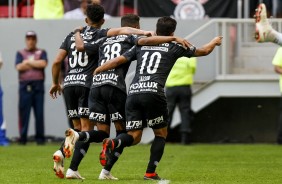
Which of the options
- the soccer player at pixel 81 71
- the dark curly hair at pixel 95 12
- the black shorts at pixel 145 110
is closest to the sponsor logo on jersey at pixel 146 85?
the black shorts at pixel 145 110

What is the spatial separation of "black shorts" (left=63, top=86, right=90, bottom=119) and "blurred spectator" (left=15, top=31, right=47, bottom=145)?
905 cm

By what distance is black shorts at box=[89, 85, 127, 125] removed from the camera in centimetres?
1298

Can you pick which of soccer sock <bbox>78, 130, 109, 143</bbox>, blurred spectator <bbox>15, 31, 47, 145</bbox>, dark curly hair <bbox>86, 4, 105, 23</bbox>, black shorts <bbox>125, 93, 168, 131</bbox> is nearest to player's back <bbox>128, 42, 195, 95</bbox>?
black shorts <bbox>125, 93, 168, 131</bbox>

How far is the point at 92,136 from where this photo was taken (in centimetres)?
1284

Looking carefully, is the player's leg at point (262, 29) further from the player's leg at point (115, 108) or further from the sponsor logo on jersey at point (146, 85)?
the player's leg at point (115, 108)

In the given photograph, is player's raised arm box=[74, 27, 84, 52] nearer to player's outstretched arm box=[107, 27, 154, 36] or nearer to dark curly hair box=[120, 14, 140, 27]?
player's outstretched arm box=[107, 27, 154, 36]

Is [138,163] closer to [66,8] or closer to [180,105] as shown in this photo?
[180,105]

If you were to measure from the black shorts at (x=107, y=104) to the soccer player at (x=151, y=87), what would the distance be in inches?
10.7

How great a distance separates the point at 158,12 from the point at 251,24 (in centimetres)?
248

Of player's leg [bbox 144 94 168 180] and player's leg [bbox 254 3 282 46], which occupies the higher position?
player's leg [bbox 254 3 282 46]

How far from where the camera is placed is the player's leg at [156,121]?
12.6 metres

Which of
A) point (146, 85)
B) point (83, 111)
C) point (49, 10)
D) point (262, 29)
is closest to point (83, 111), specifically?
point (83, 111)

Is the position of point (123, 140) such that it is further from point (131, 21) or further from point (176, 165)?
point (176, 165)

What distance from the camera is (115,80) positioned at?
12969 millimetres
